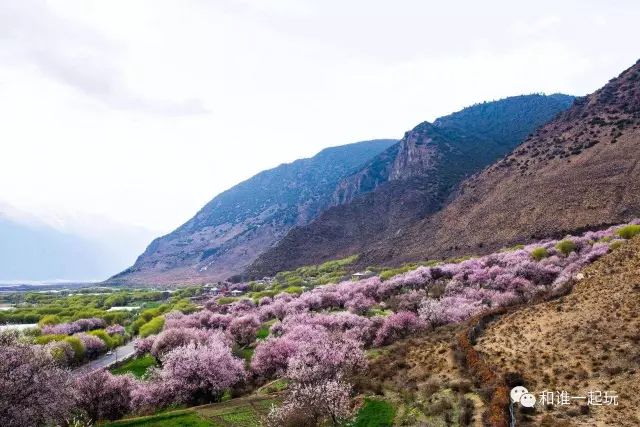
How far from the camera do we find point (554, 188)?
283ft

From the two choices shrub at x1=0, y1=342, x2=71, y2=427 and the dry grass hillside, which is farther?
shrub at x1=0, y1=342, x2=71, y2=427

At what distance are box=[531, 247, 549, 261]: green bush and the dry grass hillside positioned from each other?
2425cm

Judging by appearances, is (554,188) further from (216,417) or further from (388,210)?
(216,417)

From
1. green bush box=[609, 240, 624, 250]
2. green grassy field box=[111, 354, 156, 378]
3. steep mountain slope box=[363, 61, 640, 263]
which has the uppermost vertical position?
steep mountain slope box=[363, 61, 640, 263]

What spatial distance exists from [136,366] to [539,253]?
5209 cm

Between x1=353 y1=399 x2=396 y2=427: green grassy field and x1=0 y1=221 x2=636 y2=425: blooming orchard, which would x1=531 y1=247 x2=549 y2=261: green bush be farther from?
x1=353 y1=399 x2=396 y2=427: green grassy field

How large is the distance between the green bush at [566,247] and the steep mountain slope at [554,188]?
41.9 feet

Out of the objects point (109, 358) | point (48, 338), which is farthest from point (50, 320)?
point (109, 358)

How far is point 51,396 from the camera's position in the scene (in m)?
25.4

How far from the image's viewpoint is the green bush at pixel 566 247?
197 feet

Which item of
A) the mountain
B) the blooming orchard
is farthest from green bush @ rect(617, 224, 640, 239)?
the mountain

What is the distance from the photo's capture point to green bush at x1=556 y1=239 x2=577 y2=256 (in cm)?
5997

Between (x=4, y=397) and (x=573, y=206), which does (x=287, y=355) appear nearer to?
(x=4, y=397)

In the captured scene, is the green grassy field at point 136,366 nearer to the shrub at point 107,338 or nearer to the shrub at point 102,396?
the shrub at point 107,338
